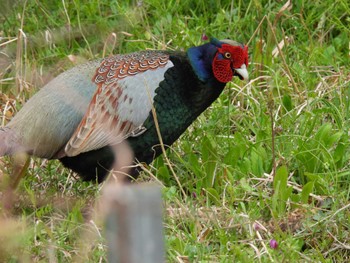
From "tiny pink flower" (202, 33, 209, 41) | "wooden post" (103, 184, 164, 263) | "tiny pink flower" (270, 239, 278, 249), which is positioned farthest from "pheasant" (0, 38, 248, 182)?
"wooden post" (103, 184, 164, 263)

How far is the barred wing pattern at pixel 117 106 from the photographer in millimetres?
3900

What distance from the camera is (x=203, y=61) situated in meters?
4.10

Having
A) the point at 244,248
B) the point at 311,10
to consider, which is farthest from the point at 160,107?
the point at 311,10

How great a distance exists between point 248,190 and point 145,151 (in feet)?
1.79

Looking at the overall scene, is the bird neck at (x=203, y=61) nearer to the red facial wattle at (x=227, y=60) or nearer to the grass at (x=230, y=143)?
the red facial wattle at (x=227, y=60)

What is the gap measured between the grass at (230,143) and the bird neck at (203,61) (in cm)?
33

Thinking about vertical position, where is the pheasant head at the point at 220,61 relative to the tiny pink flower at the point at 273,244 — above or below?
above

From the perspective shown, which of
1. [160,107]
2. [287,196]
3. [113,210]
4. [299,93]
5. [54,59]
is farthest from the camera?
[54,59]

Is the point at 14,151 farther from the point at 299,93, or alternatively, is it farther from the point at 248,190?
the point at 299,93

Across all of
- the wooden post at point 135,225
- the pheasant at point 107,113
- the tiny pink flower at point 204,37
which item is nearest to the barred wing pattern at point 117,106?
the pheasant at point 107,113

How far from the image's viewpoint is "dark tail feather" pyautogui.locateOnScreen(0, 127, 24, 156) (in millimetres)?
3846

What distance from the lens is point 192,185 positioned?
4004 mm

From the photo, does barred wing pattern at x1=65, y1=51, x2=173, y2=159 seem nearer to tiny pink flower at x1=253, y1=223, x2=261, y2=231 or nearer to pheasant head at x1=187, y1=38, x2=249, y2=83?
pheasant head at x1=187, y1=38, x2=249, y2=83

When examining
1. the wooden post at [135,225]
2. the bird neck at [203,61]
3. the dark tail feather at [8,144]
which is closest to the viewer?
the wooden post at [135,225]
